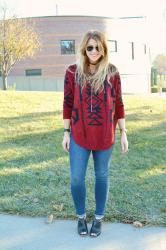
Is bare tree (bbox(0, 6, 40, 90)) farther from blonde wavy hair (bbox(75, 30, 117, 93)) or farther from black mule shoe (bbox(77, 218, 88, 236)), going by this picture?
blonde wavy hair (bbox(75, 30, 117, 93))

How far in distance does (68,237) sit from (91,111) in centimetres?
120

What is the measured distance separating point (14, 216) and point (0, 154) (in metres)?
2.18

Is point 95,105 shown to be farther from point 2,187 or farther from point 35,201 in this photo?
point 2,187

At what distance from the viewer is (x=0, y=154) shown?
225 inches

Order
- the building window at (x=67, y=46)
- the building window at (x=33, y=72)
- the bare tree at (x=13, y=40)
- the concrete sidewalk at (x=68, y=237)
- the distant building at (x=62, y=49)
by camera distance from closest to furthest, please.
→ the concrete sidewalk at (x=68, y=237) → the bare tree at (x=13, y=40) → the distant building at (x=62, y=49) → the building window at (x=33, y=72) → the building window at (x=67, y=46)

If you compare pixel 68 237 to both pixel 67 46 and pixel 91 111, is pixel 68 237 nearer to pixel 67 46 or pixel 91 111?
pixel 91 111

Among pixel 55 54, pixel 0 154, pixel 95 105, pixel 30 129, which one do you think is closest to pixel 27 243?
pixel 95 105

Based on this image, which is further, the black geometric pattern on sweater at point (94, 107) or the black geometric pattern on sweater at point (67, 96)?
the black geometric pattern on sweater at point (67, 96)

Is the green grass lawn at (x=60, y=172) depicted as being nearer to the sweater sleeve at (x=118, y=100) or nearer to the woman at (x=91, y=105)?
the woman at (x=91, y=105)

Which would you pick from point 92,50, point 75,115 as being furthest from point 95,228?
point 92,50

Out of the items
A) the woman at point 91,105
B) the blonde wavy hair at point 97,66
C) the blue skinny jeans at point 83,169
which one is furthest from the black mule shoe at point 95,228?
the blonde wavy hair at point 97,66

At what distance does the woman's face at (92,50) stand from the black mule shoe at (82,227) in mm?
1479

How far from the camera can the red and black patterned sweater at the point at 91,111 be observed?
2922 millimetres

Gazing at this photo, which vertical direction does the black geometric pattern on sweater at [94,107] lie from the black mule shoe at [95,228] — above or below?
above
